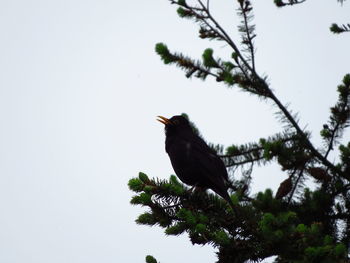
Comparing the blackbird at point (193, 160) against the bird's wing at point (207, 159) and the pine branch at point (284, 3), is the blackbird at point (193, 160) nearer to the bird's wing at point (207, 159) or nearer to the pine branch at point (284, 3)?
the bird's wing at point (207, 159)

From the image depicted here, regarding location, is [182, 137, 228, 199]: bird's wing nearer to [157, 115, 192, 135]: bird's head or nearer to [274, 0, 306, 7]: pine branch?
[157, 115, 192, 135]: bird's head

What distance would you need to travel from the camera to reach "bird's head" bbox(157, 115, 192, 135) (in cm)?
565

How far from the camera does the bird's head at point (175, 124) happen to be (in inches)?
223

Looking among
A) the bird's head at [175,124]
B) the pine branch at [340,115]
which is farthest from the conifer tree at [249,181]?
the bird's head at [175,124]

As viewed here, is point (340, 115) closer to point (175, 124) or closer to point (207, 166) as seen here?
point (207, 166)

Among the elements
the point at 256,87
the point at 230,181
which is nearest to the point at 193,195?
the point at 230,181

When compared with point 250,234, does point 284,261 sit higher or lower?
lower

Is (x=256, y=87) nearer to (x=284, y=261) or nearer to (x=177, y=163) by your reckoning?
(x=284, y=261)

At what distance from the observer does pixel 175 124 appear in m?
5.80

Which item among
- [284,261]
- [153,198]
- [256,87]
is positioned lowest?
[284,261]

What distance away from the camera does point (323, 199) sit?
11.6 feet

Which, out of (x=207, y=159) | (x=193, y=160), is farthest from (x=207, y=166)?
(x=193, y=160)

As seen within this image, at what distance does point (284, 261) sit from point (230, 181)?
1651mm

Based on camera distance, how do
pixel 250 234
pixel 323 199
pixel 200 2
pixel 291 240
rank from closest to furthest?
pixel 291 240, pixel 250 234, pixel 323 199, pixel 200 2
